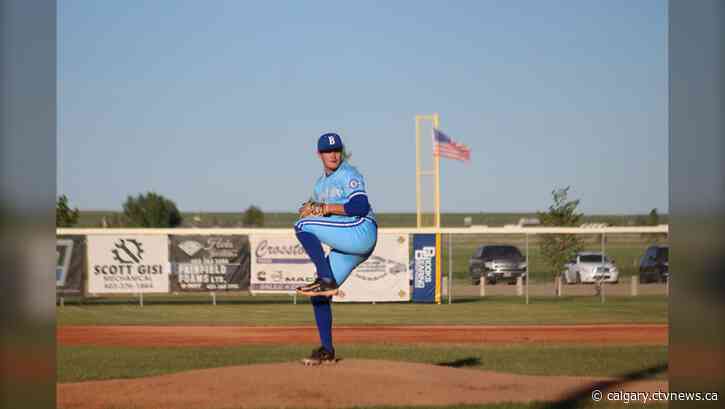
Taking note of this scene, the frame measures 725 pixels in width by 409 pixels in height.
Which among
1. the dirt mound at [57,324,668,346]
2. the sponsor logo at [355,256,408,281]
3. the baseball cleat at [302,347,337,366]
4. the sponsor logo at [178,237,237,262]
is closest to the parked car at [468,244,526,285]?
the sponsor logo at [355,256,408,281]

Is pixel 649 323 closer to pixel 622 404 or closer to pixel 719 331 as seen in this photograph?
pixel 622 404

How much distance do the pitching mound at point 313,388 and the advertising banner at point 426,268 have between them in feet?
57.4

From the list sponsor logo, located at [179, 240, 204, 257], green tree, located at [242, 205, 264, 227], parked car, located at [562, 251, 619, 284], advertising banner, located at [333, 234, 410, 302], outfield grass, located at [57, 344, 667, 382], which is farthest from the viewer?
green tree, located at [242, 205, 264, 227]

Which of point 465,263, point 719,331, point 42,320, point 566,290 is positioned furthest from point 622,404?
point 465,263

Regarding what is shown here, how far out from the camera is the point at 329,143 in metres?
7.95

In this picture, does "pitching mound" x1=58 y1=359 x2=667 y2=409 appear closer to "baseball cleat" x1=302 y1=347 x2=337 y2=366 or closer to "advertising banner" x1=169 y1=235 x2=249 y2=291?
"baseball cleat" x1=302 y1=347 x2=337 y2=366

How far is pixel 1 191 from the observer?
195 centimetres

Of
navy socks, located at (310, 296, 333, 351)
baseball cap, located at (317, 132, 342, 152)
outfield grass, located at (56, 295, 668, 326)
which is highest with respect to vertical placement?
baseball cap, located at (317, 132, 342, 152)

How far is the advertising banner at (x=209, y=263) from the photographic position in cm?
2573

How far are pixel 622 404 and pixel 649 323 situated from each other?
13.2 m

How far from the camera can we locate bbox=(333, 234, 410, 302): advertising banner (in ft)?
86.5

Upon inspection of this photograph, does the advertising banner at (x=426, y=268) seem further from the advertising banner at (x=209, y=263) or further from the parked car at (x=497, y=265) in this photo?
the parked car at (x=497, y=265)

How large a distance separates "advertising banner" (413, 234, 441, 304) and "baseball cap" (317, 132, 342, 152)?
18.4 metres

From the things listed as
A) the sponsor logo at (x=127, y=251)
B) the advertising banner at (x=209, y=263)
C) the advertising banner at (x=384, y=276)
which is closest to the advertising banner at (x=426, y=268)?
the advertising banner at (x=384, y=276)
